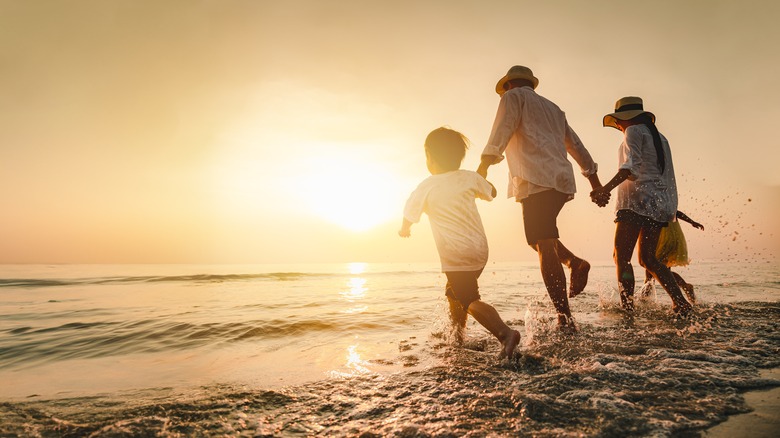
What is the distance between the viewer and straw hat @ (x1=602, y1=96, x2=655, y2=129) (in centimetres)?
453

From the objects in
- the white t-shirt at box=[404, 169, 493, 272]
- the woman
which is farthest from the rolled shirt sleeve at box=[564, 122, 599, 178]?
the white t-shirt at box=[404, 169, 493, 272]

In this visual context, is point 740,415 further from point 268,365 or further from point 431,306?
point 431,306

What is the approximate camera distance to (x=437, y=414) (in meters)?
1.75

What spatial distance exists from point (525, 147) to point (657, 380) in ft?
7.47

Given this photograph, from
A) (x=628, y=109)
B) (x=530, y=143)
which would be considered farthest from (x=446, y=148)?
(x=628, y=109)

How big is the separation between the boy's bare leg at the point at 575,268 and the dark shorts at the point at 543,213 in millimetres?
305

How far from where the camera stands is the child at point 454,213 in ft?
10.1

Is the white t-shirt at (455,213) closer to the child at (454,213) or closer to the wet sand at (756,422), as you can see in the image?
the child at (454,213)

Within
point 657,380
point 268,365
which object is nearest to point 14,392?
point 268,365

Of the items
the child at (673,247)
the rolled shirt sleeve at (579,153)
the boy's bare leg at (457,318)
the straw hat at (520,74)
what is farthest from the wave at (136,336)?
the child at (673,247)

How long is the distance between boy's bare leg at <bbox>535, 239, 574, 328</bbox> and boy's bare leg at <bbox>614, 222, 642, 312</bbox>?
59.4 inches

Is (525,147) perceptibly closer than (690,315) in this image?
Yes

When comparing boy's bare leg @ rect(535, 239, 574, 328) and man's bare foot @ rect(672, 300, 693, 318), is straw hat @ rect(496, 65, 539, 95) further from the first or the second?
man's bare foot @ rect(672, 300, 693, 318)

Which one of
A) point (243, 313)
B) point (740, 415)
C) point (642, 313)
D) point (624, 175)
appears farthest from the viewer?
point (243, 313)
